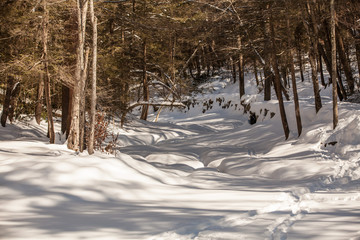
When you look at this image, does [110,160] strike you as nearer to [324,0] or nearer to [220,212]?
[220,212]

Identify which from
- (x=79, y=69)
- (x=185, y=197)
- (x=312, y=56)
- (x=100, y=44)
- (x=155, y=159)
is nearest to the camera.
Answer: (x=185, y=197)

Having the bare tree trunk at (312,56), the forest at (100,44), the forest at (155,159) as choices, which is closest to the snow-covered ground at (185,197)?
the forest at (155,159)

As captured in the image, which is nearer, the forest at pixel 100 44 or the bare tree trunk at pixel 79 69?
the bare tree trunk at pixel 79 69

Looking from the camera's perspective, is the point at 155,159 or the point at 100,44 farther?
the point at 100,44

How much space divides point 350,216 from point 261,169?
5.50 m

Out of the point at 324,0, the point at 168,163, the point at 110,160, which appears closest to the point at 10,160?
the point at 110,160

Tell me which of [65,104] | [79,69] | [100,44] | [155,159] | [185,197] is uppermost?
[100,44]

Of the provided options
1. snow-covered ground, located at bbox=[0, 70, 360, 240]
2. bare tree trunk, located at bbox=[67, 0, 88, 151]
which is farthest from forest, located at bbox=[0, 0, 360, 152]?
snow-covered ground, located at bbox=[0, 70, 360, 240]

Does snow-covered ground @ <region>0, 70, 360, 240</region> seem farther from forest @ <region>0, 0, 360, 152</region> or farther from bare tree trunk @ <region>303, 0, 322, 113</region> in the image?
bare tree trunk @ <region>303, 0, 322, 113</region>

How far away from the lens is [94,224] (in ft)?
15.4

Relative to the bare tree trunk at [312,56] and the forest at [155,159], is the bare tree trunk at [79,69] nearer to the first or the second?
the forest at [155,159]

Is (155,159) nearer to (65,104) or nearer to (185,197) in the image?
(65,104)

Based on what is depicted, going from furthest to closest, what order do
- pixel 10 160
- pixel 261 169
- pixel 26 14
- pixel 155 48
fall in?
pixel 155 48
pixel 26 14
pixel 261 169
pixel 10 160

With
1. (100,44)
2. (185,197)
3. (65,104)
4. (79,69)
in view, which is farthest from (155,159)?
(100,44)
